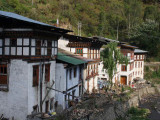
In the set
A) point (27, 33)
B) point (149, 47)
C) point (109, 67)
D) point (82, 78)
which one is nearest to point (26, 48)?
point (27, 33)

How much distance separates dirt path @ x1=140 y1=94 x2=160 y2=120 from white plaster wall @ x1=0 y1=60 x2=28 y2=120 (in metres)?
22.2

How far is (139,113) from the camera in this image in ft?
101

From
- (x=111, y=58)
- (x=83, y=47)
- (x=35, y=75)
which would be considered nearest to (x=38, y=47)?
(x=35, y=75)

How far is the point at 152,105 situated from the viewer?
37594mm

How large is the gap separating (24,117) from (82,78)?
1269 cm

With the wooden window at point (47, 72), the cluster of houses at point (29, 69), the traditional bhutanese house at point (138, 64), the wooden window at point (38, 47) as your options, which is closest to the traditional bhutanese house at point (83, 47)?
the cluster of houses at point (29, 69)

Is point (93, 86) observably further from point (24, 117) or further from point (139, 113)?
point (24, 117)

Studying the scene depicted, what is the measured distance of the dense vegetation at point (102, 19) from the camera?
5519 cm

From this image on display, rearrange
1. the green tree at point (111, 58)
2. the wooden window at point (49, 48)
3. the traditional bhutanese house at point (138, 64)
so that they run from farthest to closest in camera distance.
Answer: the traditional bhutanese house at point (138, 64) < the green tree at point (111, 58) < the wooden window at point (49, 48)

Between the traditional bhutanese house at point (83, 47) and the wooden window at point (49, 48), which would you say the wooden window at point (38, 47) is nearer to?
the wooden window at point (49, 48)

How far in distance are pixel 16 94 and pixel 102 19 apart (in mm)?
59926

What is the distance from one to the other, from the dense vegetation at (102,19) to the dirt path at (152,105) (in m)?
24.7

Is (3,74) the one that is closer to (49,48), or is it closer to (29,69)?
(29,69)

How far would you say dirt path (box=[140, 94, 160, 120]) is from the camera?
32119 mm
